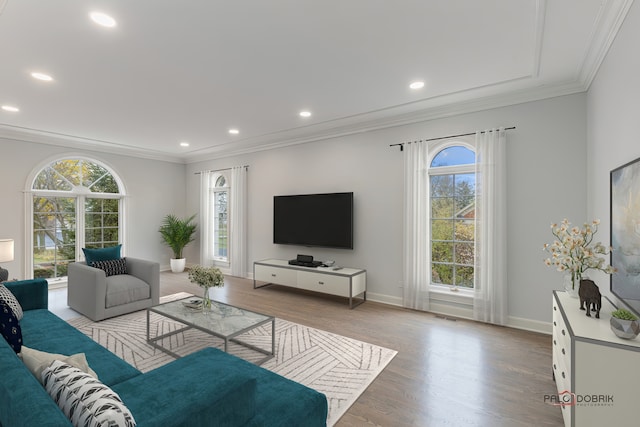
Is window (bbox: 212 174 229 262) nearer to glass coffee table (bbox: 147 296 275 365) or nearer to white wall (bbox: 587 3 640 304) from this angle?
glass coffee table (bbox: 147 296 275 365)

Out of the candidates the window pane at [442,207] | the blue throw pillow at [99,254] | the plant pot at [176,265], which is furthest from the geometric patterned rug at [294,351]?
the plant pot at [176,265]

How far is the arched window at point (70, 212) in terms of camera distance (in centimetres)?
552

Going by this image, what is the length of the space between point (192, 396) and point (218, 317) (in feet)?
6.15

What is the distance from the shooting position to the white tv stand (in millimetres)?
4461

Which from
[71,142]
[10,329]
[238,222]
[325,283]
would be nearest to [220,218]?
[238,222]

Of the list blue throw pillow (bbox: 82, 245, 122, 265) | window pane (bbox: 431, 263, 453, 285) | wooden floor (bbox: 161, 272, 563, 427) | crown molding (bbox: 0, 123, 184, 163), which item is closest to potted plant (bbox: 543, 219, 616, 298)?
wooden floor (bbox: 161, 272, 563, 427)

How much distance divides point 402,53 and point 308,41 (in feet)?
2.80

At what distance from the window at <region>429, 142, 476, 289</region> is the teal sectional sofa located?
3098mm

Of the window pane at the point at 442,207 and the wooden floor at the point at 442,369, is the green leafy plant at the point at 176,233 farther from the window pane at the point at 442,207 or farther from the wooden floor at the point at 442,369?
the window pane at the point at 442,207

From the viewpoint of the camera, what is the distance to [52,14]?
217cm

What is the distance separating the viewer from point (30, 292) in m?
3.00

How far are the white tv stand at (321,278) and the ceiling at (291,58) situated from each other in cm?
229

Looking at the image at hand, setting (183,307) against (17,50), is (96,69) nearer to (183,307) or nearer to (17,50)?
(17,50)

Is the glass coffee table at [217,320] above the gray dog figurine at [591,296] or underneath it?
underneath
